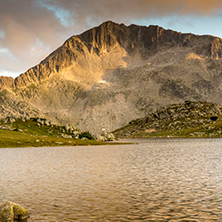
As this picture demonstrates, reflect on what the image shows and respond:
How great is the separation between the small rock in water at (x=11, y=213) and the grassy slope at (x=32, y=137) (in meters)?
101

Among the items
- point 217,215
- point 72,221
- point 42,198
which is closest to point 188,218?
point 217,215

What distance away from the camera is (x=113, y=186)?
101ft

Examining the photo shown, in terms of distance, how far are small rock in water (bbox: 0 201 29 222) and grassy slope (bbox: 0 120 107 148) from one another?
101033mm

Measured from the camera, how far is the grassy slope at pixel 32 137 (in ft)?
398

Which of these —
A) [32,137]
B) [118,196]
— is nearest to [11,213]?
[118,196]

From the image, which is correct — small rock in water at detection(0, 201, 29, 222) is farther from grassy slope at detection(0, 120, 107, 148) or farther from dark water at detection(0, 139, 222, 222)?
grassy slope at detection(0, 120, 107, 148)

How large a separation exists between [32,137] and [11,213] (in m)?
124

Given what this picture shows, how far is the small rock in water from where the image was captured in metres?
19.0

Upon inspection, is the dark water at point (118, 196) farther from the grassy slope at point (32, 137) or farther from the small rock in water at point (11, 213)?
the grassy slope at point (32, 137)

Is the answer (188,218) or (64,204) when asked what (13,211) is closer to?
(64,204)

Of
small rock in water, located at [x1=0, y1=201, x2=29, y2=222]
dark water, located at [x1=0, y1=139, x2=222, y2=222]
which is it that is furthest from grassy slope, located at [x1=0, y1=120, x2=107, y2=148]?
small rock in water, located at [x1=0, y1=201, x2=29, y2=222]

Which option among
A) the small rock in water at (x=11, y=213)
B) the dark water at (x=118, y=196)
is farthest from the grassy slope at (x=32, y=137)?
the small rock in water at (x=11, y=213)

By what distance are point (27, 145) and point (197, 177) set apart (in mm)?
96450

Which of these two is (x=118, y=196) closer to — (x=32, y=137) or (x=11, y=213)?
(x=11, y=213)
